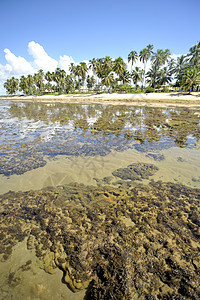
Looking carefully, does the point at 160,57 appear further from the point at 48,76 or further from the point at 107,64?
the point at 48,76

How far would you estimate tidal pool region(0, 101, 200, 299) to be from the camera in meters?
2.59

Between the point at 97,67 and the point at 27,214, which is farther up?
the point at 97,67

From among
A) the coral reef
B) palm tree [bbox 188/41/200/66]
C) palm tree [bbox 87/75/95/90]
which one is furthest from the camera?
palm tree [bbox 87/75/95/90]

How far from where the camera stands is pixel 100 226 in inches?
151

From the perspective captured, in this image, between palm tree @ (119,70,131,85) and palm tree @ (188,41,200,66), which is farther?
palm tree @ (119,70,131,85)

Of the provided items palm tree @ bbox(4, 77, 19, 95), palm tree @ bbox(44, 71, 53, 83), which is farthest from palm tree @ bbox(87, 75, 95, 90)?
palm tree @ bbox(4, 77, 19, 95)

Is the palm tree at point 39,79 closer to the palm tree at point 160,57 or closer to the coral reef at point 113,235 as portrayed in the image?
the palm tree at point 160,57

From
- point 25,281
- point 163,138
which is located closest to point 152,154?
point 163,138

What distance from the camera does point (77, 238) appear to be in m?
3.47

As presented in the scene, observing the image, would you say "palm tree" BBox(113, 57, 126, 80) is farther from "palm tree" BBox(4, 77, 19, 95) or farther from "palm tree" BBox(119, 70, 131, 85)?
"palm tree" BBox(4, 77, 19, 95)

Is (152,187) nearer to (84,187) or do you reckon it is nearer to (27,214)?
(84,187)

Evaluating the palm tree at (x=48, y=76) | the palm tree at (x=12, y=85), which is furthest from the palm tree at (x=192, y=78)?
the palm tree at (x=12, y=85)

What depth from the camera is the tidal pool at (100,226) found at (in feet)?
8.51

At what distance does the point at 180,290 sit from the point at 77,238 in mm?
2295
